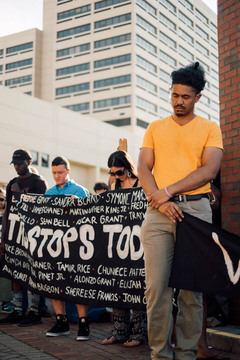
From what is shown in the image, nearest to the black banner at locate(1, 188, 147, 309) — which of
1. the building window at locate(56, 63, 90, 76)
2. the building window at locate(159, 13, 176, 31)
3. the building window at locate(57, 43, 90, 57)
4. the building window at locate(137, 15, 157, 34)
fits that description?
the building window at locate(137, 15, 157, 34)

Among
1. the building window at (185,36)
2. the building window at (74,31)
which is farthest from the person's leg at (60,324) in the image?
the building window at (185,36)

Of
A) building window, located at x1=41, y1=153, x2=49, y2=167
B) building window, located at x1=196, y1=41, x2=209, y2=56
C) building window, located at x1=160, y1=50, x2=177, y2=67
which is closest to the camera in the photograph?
building window, located at x1=41, y1=153, x2=49, y2=167

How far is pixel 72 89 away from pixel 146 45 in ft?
43.4

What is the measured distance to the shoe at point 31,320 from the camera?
600cm

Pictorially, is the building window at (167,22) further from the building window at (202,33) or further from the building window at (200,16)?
the building window at (200,16)

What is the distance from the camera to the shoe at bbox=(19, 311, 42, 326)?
6.00 m

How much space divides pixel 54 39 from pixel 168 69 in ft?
63.2

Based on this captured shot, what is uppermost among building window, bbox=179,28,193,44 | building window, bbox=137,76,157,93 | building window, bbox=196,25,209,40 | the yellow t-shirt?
building window, bbox=196,25,209,40

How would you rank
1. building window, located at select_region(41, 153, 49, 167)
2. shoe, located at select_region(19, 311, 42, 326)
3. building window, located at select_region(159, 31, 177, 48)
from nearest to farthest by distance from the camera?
shoe, located at select_region(19, 311, 42, 326)
building window, located at select_region(41, 153, 49, 167)
building window, located at select_region(159, 31, 177, 48)

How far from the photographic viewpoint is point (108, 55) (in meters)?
70.2

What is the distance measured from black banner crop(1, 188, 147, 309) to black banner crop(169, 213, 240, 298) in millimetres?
1314

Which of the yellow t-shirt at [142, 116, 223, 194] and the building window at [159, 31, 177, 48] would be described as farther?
the building window at [159, 31, 177, 48]

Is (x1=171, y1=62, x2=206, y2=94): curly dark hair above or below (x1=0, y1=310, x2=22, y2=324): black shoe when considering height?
above

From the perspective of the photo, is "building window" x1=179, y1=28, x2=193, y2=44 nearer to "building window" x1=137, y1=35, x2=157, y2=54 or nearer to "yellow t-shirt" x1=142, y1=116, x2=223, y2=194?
"building window" x1=137, y1=35, x2=157, y2=54
